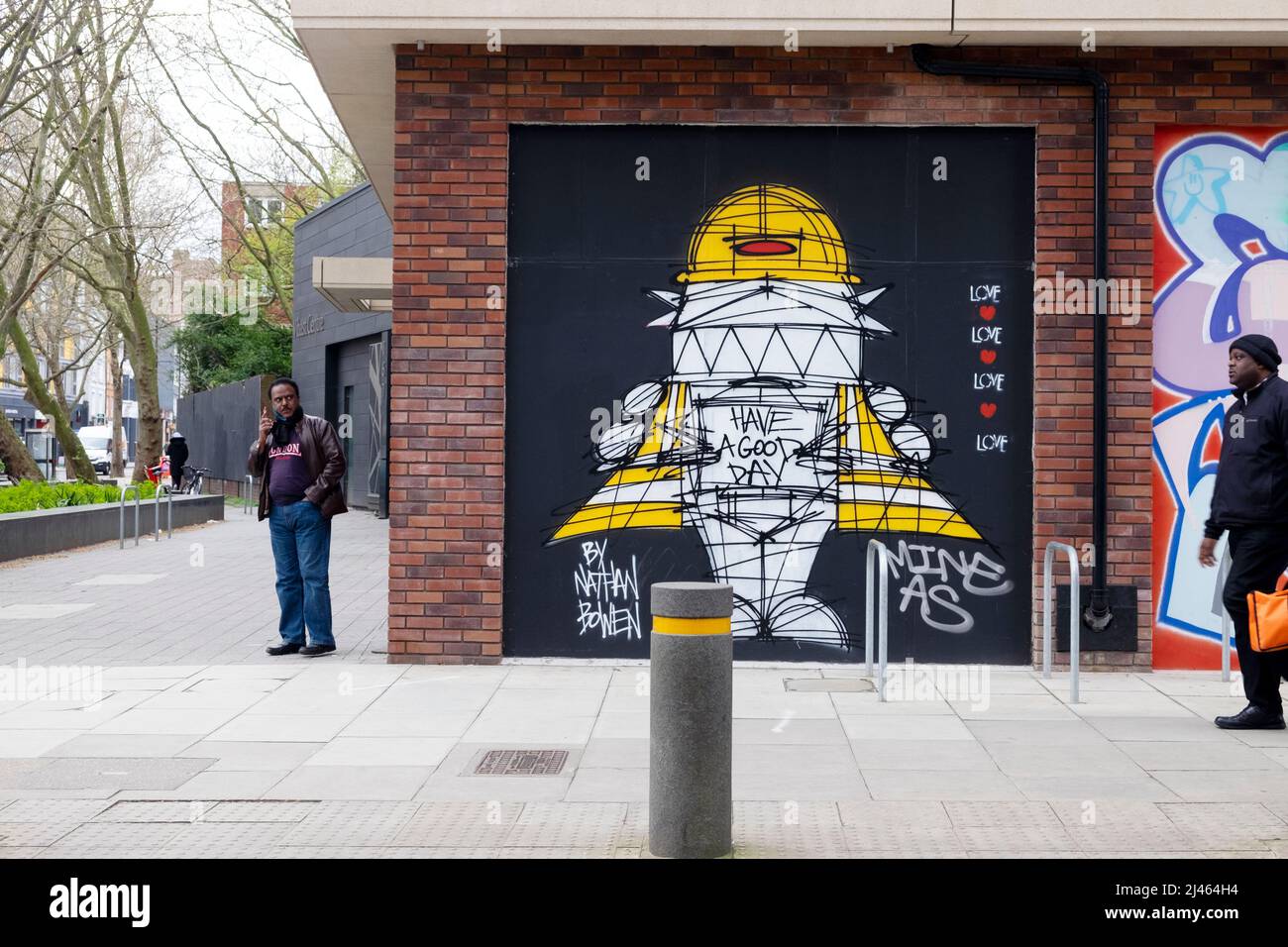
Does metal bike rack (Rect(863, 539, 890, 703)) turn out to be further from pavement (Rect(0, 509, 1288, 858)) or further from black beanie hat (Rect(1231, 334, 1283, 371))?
black beanie hat (Rect(1231, 334, 1283, 371))

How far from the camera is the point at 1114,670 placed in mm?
9195

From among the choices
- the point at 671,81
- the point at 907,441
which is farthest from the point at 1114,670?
the point at 671,81

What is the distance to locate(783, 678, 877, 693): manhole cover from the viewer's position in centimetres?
861

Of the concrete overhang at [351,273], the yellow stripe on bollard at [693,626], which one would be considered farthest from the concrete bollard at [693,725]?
the concrete overhang at [351,273]

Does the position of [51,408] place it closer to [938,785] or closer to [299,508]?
[299,508]

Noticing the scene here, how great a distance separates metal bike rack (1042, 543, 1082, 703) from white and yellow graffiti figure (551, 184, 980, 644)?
0.74 meters

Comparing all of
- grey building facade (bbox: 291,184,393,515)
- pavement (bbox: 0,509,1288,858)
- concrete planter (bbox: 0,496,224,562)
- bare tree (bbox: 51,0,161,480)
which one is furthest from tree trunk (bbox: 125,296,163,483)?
pavement (bbox: 0,509,1288,858)

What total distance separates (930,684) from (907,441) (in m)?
1.73

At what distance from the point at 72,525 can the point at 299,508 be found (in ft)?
36.1

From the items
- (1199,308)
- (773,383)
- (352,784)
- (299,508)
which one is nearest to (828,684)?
(773,383)

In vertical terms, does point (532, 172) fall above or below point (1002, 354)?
above

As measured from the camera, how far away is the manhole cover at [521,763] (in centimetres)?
645

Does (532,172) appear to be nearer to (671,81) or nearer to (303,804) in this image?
(671,81)

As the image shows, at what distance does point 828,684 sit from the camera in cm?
876
